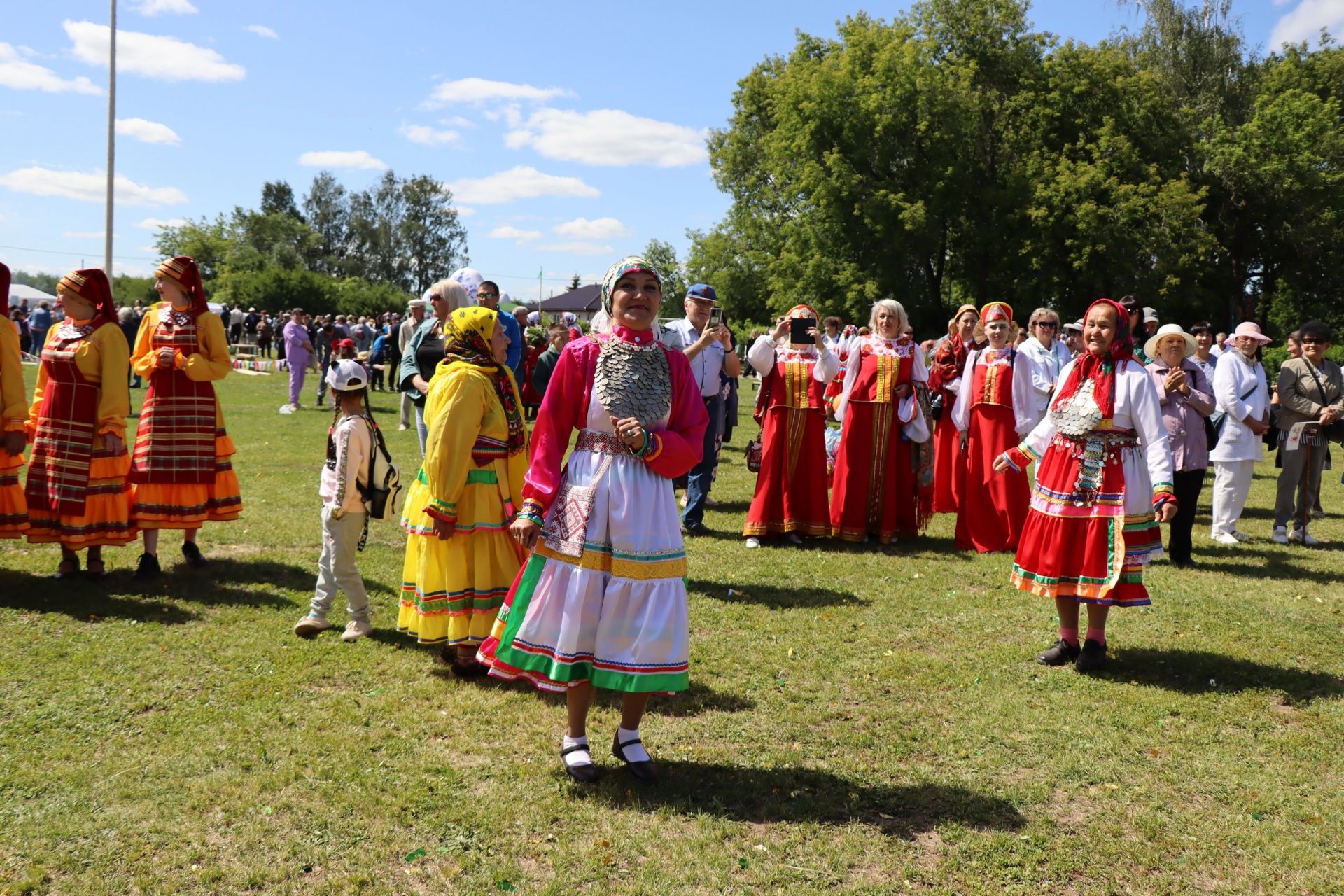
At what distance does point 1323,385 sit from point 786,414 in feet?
17.7

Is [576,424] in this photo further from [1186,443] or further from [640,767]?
[1186,443]

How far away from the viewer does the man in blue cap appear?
8445 mm

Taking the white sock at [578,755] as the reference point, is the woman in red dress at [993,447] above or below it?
above

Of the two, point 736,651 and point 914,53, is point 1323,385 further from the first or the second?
point 914,53

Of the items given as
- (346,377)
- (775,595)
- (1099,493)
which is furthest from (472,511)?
(1099,493)

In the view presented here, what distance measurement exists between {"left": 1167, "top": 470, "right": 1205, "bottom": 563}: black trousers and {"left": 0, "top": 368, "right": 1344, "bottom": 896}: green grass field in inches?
59.0

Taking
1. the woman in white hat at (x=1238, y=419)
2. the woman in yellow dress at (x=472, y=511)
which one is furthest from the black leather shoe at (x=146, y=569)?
the woman in white hat at (x=1238, y=419)

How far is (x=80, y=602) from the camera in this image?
21.7ft

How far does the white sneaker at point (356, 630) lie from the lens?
6.00 m

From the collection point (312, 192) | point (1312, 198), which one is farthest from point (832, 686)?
point (312, 192)

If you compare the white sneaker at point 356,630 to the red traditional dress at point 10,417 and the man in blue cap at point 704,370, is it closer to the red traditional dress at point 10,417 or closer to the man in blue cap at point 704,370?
the red traditional dress at point 10,417

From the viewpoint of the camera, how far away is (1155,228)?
3284 centimetres

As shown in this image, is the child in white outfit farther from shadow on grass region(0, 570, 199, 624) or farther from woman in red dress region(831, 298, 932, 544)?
woman in red dress region(831, 298, 932, 544)

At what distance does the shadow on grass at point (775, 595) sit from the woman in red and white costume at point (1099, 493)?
1633mm
